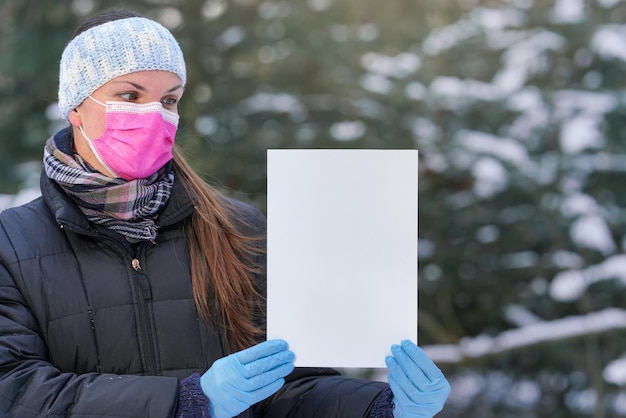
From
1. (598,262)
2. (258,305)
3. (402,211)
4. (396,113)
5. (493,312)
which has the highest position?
(396,113)

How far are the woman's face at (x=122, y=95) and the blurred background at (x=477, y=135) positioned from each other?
2.72 metres

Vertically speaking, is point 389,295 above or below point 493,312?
above

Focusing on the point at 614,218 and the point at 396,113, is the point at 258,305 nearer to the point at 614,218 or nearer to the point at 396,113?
the point at 396,113

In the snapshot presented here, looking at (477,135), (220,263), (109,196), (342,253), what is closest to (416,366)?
(342,253)

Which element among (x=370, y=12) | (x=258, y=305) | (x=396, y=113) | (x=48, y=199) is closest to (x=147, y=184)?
(x=48, y=199)

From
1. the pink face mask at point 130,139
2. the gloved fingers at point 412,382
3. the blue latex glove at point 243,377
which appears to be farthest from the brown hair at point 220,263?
the gloved fingers at point 412,382

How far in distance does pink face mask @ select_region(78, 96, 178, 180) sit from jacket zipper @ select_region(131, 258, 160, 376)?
257 mm

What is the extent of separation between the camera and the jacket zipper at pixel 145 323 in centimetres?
174

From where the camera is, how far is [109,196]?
1.79m

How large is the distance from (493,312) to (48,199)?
148 inches

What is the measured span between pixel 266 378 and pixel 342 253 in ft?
1.04

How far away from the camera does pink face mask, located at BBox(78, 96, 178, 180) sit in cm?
185

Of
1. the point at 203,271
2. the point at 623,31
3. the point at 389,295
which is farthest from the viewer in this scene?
the point at 623,31

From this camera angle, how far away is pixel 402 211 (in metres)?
1.72
